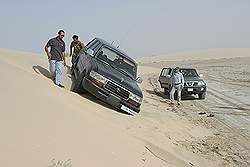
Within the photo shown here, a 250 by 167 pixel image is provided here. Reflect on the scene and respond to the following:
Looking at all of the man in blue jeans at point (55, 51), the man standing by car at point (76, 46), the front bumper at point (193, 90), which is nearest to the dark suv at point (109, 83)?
the man in blue jeans at point (55, 51)

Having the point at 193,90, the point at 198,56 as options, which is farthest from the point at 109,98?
the point at 198,56

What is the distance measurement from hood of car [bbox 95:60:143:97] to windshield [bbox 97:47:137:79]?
366 millimetres

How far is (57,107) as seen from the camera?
7.73 meters

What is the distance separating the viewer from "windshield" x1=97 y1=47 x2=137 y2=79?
512 inches

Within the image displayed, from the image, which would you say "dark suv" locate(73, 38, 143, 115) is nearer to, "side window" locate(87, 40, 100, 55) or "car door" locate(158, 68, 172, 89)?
"side window" locate(87, 40, 100, 55)

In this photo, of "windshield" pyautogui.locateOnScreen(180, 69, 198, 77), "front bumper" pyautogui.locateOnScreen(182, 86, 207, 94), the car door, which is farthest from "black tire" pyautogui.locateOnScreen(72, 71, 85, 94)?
"windshield" pyautogui.locateOnScreen(180, 69, 198, 77)

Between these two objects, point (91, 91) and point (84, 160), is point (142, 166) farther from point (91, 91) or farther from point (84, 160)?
point (91, 91)

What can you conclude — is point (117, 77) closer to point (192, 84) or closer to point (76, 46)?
point (76, 46)

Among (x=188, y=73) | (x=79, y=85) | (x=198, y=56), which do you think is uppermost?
(x=79, y=85)

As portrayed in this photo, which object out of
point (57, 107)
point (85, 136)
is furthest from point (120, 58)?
point (85, 136)

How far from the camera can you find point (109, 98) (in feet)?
37.4

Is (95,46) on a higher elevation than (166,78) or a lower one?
higher

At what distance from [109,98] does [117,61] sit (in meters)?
2.12

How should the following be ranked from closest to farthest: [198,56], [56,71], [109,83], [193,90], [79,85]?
[109,83]
[79,85]
[56,71]
[193,90]
[198,56]
